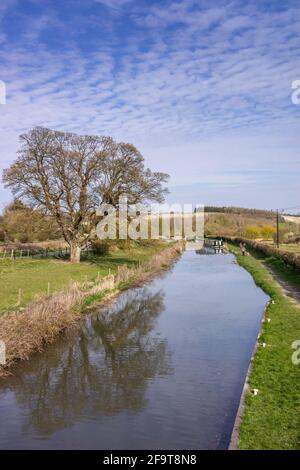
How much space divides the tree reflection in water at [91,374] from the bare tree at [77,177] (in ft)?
64.2

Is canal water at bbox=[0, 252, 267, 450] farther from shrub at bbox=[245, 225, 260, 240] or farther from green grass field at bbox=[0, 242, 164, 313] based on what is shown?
shrub at bbox=[245, 225, 260, 240]

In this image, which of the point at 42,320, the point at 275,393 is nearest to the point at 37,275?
the point at 42,320

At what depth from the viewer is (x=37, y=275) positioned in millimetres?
30531

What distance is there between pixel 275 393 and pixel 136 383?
403 centimetres

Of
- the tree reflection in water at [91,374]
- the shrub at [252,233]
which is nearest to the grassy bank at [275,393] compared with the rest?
the tree reflection in water at [91,374]

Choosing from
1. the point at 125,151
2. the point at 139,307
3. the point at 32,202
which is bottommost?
the point at 139,307

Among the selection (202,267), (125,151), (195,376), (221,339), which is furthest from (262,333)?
(202,267)

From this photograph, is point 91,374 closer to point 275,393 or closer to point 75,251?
point 275,393

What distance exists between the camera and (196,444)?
29.7 feet

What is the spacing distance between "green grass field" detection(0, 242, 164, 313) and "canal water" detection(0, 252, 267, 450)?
345 centimetres

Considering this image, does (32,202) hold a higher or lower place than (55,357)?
higher

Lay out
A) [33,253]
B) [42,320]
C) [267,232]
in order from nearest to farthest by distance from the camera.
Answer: [42,320]
[33,253]
[267,232]
